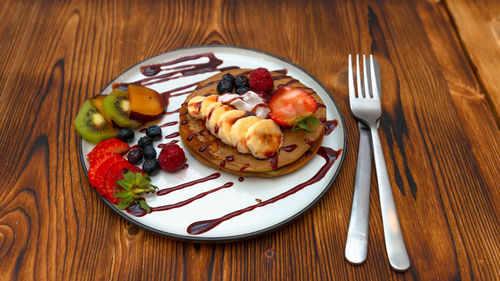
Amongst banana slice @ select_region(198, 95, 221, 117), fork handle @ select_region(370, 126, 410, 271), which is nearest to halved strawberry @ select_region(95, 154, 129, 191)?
banana slice @ select_region(198, 95, 221, 117)

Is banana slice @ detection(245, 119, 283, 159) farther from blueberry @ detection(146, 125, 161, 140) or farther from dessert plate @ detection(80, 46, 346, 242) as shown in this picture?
blueberry @ detection(146, 125, 161, 140)

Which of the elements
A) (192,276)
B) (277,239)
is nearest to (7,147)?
(192,276)

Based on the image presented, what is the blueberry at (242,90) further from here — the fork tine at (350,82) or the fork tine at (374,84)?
the fork tine at (374,84)

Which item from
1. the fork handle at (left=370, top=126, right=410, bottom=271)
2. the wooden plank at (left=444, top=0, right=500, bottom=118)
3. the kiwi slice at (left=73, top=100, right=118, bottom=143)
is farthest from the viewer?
the wooden plank at (left=444, top=0, right=500, bottom=118)

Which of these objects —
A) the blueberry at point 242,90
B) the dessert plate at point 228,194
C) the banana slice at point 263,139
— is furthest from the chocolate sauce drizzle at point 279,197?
the blueberry at point 242,90

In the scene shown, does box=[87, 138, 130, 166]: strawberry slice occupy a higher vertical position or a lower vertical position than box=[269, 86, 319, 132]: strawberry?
lower

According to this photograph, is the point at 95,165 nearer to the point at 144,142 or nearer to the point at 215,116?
the point at 144,142

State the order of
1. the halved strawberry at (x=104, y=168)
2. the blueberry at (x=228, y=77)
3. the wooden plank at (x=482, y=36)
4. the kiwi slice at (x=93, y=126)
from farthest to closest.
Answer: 1. the wooden plank at (x=482, y=36)
2. the blueberry at (x=228, y=77)
3. the kiwi slice at (x=93, y=126)
4. the halved strawberry at (x=104, y=168)
